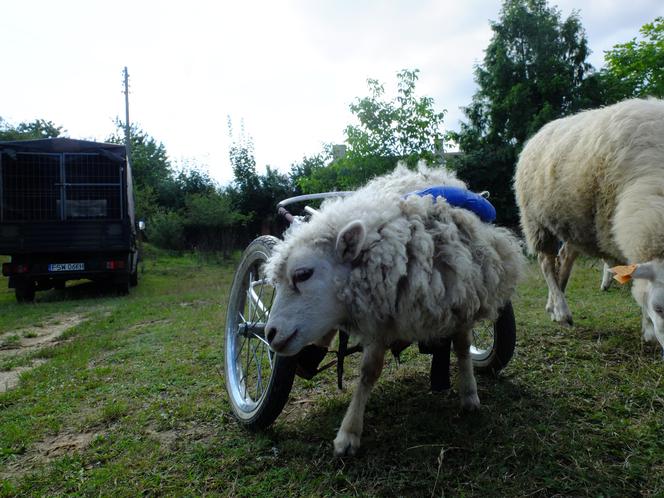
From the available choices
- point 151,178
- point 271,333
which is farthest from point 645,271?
point 151,178

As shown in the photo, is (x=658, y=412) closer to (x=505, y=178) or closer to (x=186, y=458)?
(x=186, y=458)

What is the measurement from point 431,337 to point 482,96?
22.9 meters

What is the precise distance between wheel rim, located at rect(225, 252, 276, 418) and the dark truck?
27.3 ft

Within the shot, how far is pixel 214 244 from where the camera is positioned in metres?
22.9

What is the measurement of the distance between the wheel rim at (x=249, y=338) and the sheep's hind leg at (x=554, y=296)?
279 cm

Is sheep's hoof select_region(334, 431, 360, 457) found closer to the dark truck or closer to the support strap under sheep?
the support strap under sheep

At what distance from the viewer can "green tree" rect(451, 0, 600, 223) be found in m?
20.2

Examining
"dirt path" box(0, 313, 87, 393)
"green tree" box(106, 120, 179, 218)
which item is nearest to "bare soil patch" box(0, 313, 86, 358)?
"dirt path" box(0, 313, 87, 393)

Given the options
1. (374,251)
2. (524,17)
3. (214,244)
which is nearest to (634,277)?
(374,251)

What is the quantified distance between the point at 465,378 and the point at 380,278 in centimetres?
90

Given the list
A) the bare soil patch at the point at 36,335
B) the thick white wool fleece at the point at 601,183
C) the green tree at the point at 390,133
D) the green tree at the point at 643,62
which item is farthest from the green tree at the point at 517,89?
the bare soil patch at the point at 36,335

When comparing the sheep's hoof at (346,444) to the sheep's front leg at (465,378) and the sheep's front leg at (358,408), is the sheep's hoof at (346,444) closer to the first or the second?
the sheep's front leg at (358,408)

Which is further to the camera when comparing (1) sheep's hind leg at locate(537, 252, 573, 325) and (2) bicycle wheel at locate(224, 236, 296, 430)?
(1) sheep's hind leg at locate(537, 252, 573, 325)

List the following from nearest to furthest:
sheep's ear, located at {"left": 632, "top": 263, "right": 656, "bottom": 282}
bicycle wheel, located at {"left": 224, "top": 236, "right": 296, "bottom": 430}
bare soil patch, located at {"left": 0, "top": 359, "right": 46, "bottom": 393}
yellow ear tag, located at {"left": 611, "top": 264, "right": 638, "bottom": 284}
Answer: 1. bicycle wheel, located at {"left": 224, "top": 236, "right": 296, "bottom": 430}
2. yellow ear tag, located at {"left": 611, "top": 264, "right": 638, "bottom": 284}
3. sheep's ear, located at {"left": 632, "top": 263, "right": 656, "bottom": 282}
4. bare soil patch, located at {"left": 0, "top": 359, "right": 46, "bottom": 393}
